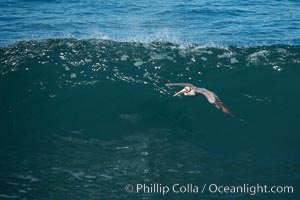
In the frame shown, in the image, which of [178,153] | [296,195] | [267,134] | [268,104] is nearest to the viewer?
[296,195]

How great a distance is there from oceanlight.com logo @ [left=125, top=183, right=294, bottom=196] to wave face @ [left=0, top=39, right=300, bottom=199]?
6.2 inches

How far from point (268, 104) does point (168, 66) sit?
11.0 ft

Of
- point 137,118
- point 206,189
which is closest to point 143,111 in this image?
point 137,118

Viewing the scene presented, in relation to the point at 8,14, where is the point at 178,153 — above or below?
below

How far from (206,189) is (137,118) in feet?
11.4

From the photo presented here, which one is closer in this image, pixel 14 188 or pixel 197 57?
pixel 14 188

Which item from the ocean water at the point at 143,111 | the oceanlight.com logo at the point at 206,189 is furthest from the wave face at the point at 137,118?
the oceanlight.com logo at the point at 206,189

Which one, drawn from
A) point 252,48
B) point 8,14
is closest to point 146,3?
point 8,14

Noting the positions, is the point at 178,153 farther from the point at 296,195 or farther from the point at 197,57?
the point at 197,57

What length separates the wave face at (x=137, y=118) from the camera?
11406 mm

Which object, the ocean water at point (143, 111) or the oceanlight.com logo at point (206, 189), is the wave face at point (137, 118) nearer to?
the ocean water at point (143, 111)

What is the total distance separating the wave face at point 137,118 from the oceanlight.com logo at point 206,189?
157 mm

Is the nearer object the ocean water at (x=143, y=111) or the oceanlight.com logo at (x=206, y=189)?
the oceanlight.com logo at (x=206, y=189)

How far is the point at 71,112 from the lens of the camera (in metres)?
13.8
